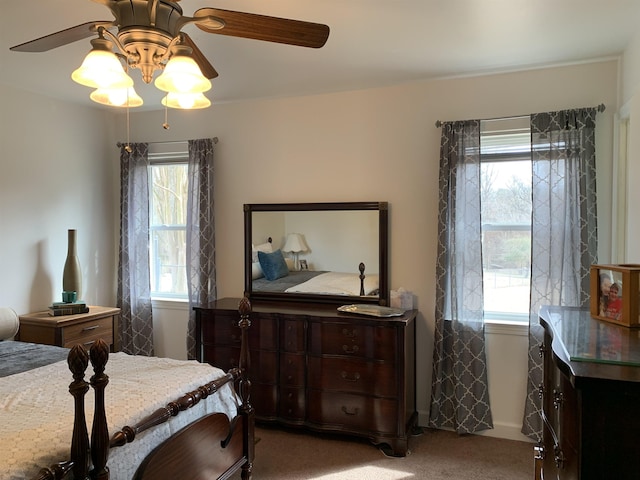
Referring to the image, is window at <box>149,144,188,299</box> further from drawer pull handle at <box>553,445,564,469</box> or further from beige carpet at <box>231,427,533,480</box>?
drawer pull handle at <box>553,445,564,469</box>

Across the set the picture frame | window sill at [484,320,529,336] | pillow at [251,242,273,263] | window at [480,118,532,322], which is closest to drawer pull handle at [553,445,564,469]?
the picture frame

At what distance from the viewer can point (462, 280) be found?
3270 millimetres

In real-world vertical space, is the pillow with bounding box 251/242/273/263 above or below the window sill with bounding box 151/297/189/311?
above

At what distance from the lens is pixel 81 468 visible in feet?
4.52

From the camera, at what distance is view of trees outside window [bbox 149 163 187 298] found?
419 cm

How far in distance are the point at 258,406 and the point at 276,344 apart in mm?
479

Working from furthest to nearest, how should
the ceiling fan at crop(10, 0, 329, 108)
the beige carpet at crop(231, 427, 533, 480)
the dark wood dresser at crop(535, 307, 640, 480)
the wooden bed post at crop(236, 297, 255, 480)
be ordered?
the beige carpet at crop(231, 427, 533, 480), the wooden bed post at crop(236, 297, 255, 480), the ceiling fan at crop(10, 0, 329, 108), the dark wood dresser at crop(535, 307, 640, 480)

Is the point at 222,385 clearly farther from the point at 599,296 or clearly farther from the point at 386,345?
the point at 599,296

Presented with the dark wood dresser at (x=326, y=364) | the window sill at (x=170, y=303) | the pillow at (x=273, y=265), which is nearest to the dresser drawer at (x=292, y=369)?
the dark wood dresser at (x=326, y=364)

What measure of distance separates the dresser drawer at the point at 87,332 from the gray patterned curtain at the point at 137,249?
1.46ft

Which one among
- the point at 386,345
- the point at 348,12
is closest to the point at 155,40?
the point at 348,12

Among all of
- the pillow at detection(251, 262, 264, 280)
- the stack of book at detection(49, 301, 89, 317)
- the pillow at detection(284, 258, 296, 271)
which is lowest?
the stack of book at detection(49, 301, 89, 317)

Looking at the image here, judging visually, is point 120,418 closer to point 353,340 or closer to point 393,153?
point 353,340

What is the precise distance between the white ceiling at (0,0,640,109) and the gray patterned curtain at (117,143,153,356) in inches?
30.0
